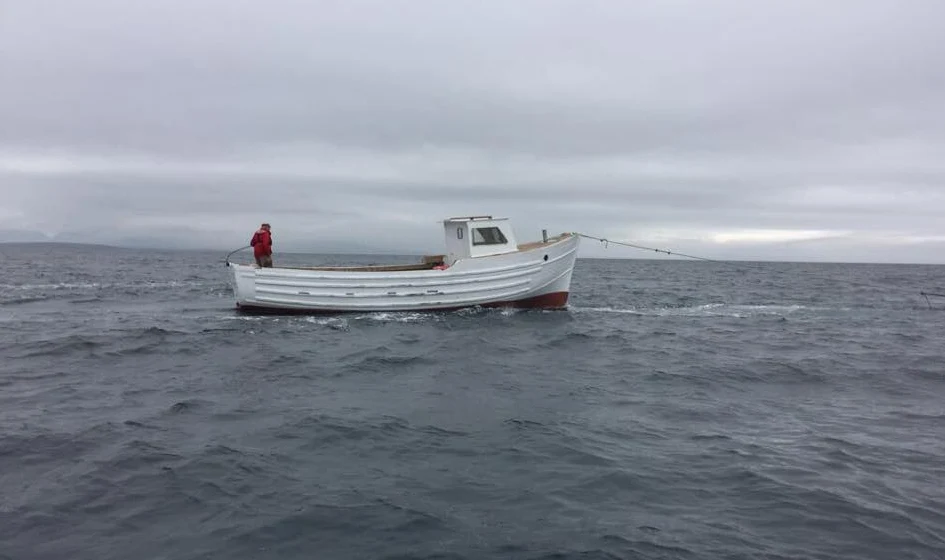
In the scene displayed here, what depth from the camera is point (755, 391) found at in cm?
1230

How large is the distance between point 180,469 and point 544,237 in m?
18.5

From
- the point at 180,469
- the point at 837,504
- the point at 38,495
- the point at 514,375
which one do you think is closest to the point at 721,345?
the point at 514,375

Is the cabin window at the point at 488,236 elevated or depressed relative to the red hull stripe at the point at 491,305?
elevated

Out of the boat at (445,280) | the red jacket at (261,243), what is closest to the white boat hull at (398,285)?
the boat at (445,280)

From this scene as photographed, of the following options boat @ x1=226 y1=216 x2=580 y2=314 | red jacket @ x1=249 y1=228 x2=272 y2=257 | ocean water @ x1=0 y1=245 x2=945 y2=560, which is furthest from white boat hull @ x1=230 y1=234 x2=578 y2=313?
ocean water @ x1=0 y1=245 x2=945 y2=560

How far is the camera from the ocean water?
6.21 meters

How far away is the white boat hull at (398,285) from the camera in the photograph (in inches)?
871

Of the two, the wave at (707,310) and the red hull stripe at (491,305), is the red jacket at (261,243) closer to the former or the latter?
the red hull stripe at (491,305)

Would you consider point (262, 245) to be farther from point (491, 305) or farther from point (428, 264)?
point (491, 305)

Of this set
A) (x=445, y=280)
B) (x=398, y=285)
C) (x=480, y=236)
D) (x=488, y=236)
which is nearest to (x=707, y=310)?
(x=488, y=236)

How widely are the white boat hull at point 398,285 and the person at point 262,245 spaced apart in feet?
2.00

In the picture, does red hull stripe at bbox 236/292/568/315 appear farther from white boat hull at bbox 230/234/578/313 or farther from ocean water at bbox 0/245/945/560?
ocean water at bbox 0/245/945/560

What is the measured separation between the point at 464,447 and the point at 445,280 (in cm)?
1401

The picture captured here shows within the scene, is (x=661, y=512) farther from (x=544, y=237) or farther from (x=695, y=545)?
(x=544, y=237)
